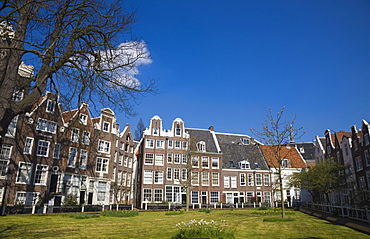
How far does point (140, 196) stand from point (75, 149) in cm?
1391

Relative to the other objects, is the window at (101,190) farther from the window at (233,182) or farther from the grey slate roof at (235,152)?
the window at (233,182)

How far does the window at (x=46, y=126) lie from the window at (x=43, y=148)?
1.61 meters

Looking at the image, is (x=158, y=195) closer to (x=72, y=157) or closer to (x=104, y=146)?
(x=104, y=146)

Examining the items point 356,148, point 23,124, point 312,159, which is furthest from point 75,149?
point 312,159

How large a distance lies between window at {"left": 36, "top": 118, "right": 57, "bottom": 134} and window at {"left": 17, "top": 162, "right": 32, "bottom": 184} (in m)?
4.87

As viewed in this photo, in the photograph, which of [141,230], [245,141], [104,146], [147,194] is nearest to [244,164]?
[245,141]

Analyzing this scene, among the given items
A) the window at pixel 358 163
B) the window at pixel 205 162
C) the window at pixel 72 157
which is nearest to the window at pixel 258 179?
the window at pixel 205 162

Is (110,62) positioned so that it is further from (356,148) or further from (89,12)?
(356,148)

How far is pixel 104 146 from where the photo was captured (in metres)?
43.8

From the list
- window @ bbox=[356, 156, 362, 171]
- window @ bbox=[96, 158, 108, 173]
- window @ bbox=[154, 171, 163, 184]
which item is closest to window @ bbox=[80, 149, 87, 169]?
window @ bbox=[96, 158, 108, 173]

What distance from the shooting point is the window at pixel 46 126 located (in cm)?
3478

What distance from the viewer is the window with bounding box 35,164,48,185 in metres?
33.7

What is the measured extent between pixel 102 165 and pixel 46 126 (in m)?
11.0

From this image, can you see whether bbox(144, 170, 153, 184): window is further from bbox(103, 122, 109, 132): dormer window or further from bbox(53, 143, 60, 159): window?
bbox(53, 143, 60, 159): window
